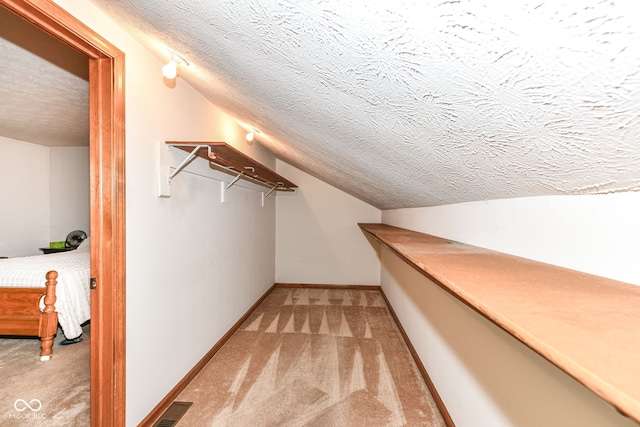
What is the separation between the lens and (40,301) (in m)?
2.59

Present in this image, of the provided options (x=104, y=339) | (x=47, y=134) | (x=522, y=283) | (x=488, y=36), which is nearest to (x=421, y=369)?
(x=522, y=283)

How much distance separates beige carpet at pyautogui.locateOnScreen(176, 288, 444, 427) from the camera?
1.74 meters

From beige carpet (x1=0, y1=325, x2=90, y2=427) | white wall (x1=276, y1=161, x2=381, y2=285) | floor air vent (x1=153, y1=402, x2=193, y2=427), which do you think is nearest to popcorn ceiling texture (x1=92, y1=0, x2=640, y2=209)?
floor air vent (x1=153, y1=402, x2=193, y2=427)

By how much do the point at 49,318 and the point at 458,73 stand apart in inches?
131

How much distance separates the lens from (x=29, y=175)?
439cm

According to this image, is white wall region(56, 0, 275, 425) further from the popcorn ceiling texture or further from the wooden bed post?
the wooden bed post

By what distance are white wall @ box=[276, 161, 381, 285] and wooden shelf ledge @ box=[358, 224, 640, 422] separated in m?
3.76

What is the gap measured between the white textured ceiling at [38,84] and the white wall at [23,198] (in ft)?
1.23

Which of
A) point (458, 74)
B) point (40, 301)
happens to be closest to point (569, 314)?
point (458, 74)

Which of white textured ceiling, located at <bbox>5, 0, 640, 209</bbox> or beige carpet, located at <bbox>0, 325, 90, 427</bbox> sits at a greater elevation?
white textured ceiling, located at <bbox>5, 0, 640, 209</bbox>

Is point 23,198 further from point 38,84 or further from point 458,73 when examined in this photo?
point 458,73

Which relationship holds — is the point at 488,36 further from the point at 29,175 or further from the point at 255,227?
the point at 29,175

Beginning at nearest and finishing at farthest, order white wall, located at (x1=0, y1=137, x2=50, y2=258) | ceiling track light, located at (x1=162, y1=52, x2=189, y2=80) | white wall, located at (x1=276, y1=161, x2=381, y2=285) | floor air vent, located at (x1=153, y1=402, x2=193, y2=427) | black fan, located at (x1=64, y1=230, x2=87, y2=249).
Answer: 1. ceiling track light, located at (x1=162, y1=52, x2=189, y2=80)
2. floor air vent, located at (x1=153, y1=402, x2=193, y2=427)
3. white wall, located at (x1=0, y1=137, x2=50, y2=258)
4. black fan, located at (x1=64, y1=230, x2=87, y2=249)
5. white wall, located at (x1=276, y1=161, x2=381, y2=285)

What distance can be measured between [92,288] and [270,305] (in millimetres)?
2632
